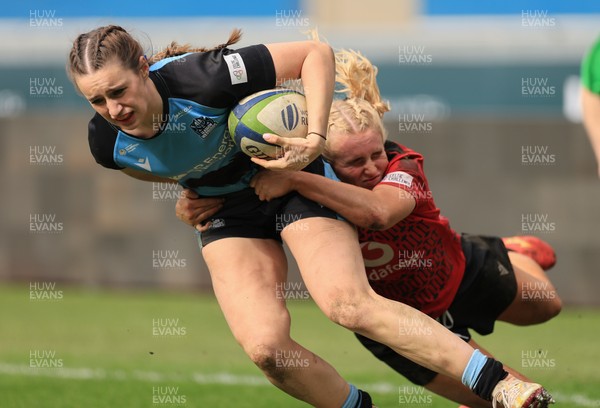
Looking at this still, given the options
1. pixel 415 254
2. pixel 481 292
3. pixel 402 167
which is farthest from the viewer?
pixel 481 292

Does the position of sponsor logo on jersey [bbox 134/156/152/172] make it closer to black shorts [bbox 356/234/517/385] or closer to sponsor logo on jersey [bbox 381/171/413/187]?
sponsor logo on jersey [bbox 381/171/413/187]

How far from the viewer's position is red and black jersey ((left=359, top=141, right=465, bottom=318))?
561cm

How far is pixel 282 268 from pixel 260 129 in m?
0.85

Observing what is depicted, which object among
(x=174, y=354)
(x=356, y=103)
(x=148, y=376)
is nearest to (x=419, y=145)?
(x=174, y=354)

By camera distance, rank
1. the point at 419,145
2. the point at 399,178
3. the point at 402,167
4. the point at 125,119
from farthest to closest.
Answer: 1. the point at 419,145
2. the point at 402,167
3. the point at 399,178
4. the point at 125,119

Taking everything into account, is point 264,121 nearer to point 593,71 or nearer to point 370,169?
point 370,169

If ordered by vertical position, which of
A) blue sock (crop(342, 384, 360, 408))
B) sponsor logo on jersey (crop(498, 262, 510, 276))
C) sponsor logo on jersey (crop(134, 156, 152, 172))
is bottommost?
blue sock (crop(342, 384, 360, 408))

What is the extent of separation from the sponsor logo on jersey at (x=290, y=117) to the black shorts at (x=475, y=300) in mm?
1462

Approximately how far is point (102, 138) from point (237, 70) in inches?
30.7

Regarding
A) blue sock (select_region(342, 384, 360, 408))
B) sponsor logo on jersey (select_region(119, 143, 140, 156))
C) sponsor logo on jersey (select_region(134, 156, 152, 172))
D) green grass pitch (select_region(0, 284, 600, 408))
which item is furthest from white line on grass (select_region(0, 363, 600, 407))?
sponsor logo on jersey (select_region(119, 143, 140, 156))

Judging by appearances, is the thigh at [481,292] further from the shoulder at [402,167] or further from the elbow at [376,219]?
the elbow at [376,219]

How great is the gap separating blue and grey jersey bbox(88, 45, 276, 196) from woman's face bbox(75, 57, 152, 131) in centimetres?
16

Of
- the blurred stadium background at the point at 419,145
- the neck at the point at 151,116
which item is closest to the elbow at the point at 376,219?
the neck at the point at 151,116

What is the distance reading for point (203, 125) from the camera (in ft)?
16.9
